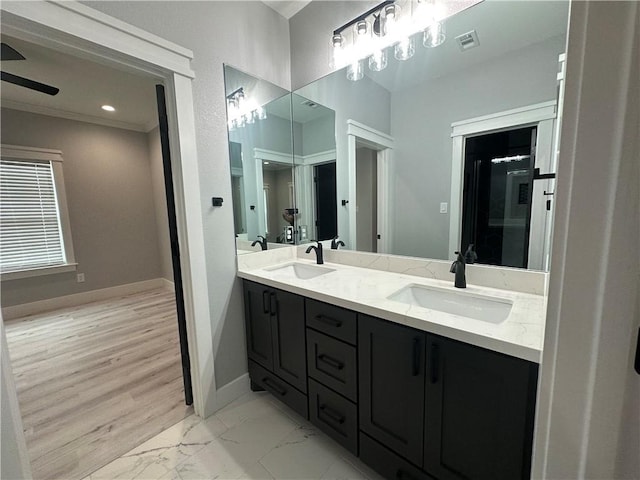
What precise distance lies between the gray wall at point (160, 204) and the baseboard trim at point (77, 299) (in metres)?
0.29

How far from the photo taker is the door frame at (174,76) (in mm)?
1061

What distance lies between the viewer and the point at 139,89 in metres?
2.99

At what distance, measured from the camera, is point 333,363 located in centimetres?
134

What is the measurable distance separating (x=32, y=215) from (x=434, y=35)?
190 inches

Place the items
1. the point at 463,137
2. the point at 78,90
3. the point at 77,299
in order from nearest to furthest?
the point at 463,137 < the point at 78,90 < the point at 77,299

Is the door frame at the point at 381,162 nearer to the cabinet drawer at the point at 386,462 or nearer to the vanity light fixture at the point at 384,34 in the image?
the vanity light fixture at the point at 384,34

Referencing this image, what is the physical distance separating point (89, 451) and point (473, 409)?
1.99m

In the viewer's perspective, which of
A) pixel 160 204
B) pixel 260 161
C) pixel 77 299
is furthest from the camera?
pixel 160 204

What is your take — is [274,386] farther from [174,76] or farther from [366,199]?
[174,76]

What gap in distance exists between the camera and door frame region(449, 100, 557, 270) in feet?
3.86

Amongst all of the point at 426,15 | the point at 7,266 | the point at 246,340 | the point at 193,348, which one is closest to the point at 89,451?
the point at 193,348

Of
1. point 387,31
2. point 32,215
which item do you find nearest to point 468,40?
point 387,31

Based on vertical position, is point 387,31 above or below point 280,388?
above

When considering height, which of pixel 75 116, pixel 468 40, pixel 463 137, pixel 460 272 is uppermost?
pixel 75 116
